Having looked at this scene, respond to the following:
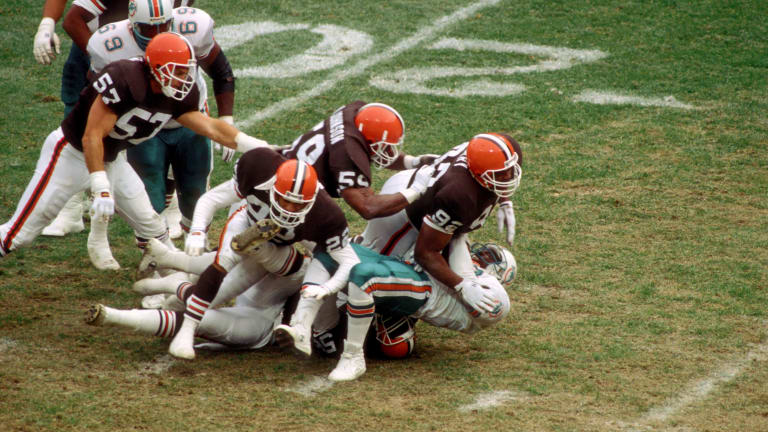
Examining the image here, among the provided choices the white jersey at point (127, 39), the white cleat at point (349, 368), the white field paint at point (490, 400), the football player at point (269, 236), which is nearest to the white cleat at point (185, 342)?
the football player at point (269, 236)

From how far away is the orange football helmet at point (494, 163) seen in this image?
16.1 ft

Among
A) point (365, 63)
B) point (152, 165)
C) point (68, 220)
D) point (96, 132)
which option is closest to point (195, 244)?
point (96, 132)

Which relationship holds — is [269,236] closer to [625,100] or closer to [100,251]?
[100,251]

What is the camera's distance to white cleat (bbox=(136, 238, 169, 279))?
5.21 metres

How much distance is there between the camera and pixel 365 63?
32.0 feet

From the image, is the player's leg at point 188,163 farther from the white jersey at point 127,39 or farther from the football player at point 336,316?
the football player at point 336,316

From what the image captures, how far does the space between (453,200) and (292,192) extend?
2.82 ft

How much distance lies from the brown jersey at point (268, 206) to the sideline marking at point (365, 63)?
3550 mm

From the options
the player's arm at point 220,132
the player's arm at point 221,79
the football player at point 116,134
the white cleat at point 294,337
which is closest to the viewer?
the white cleat at point 294,337

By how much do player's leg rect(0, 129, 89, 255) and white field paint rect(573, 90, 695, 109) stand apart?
5.09 m

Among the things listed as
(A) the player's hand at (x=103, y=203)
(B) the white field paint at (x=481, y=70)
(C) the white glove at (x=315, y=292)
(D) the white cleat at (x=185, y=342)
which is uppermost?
(A) the player's hand at (x=103, y=203)

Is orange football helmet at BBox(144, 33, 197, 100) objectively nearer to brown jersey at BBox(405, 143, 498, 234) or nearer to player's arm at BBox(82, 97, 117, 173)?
player's arm at BBox(82, 97, 117, 173)

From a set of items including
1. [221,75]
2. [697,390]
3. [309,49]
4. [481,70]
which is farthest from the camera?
[309,49]

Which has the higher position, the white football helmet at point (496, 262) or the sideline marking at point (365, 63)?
the white football helmet at point (496, 262)
